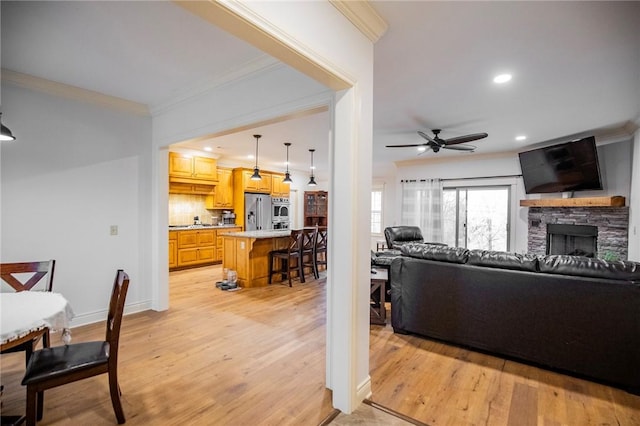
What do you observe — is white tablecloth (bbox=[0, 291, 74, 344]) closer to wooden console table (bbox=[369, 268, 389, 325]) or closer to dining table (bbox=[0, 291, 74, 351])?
dining table (bbox=[0, 291, 74, 351])

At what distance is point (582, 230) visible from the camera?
5102mm

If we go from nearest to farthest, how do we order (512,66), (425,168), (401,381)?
(401,381) → (512,66) → (425,168)

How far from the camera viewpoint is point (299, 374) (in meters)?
2.41

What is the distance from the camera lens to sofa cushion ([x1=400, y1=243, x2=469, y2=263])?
2.84 meters

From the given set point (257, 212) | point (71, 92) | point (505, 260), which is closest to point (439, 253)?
point (505, 260)

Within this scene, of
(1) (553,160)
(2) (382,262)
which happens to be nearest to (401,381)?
(2) (382,262)

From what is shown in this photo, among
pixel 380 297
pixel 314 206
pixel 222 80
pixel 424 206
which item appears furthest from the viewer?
pixel 314 206

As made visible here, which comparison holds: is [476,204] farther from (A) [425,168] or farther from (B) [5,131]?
(B) [5,131]

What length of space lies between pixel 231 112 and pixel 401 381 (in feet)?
9.41

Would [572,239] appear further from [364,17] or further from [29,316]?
[29,316]

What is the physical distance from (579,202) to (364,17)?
5.07 metres

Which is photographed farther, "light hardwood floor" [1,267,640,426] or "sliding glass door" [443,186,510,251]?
"sliding glass door" [443,186,510,251]

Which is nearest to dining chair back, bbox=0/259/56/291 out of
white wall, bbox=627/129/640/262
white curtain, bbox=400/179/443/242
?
white wall, bbox=627/129/640/262

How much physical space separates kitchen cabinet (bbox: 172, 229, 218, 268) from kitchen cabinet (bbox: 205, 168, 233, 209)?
79cm
